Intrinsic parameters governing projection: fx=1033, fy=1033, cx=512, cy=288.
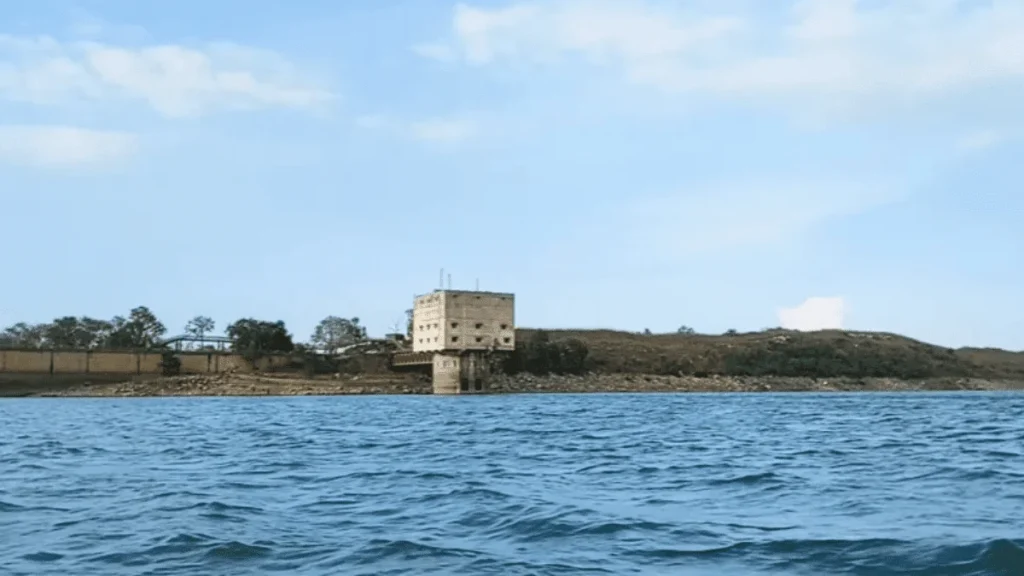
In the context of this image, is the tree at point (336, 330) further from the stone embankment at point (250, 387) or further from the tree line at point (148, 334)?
the stone embankment at point (250, 387)

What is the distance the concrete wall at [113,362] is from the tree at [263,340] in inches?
79.6

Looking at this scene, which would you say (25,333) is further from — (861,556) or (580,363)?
(861,556)

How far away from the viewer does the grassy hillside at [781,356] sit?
142 meters

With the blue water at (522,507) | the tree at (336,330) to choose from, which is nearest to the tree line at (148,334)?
the tree at (336,330)

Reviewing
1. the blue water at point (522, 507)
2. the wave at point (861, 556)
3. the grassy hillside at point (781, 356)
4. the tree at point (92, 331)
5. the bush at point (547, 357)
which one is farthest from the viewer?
the tree at point (92, 331)

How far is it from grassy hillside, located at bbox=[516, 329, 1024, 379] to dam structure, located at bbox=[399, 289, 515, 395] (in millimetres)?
13086

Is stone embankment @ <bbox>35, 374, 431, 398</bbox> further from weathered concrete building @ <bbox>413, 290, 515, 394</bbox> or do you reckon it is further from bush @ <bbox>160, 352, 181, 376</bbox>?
weathered concrete building @ <bbox>413, 290, 515, 394</bbox>

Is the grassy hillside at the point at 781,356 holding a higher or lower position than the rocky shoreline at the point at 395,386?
higher

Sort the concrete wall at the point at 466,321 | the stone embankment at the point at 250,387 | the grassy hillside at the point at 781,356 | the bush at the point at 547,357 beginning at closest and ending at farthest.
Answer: the concrete wall at the point at 466,321 → the stone embankment at the point at 250,387 → the bush at the point at 547,357 → the grassy hillside at the point at 781,356

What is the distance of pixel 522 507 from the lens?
47.7ft

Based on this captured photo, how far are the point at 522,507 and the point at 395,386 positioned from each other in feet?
343

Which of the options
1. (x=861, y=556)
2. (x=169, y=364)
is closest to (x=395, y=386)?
(x=169, y=364)

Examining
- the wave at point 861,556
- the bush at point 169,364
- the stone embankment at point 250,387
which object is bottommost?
the wave at point 861,556

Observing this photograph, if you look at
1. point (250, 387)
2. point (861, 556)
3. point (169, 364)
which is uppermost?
point (169, 364)
